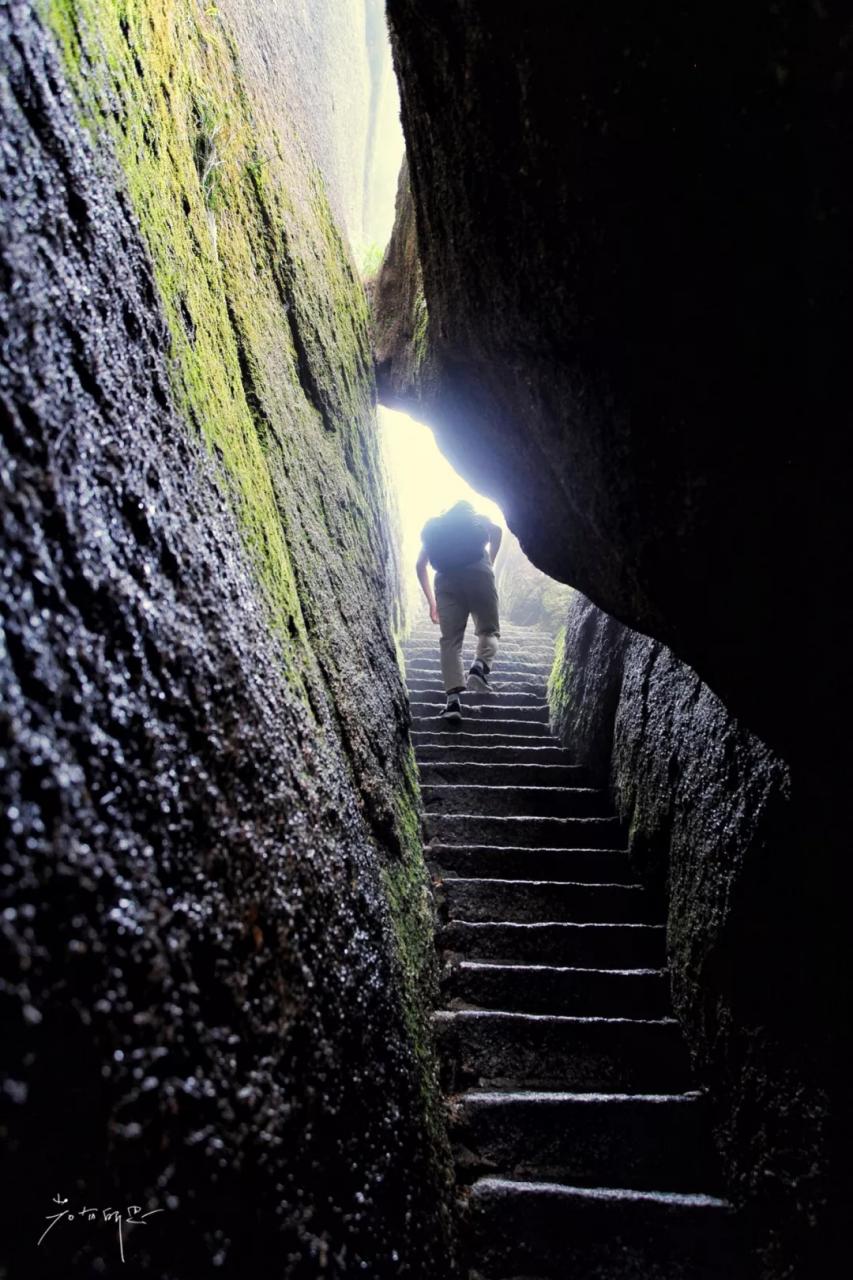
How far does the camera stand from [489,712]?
5812mm

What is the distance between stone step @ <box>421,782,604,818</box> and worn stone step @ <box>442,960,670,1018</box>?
48.8 inches

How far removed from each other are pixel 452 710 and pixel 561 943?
255cm

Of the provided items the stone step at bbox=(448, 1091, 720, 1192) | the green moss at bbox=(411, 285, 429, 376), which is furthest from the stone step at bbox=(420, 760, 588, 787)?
the green moss at bbox=(411, 285, 429, 376)

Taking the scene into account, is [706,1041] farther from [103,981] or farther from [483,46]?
[483,46]

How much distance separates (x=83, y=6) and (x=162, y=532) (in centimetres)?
111

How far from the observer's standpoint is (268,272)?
9.61 feet

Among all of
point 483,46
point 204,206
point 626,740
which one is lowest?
point 626,740

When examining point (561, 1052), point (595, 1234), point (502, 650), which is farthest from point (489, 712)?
point (595, 1234)

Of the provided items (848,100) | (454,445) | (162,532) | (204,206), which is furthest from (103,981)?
(454,445)

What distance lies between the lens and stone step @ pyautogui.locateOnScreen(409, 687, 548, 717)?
602 centimetres

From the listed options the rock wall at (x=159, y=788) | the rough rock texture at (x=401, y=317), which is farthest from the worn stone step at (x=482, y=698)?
the rock wall at (x=159, y=788)

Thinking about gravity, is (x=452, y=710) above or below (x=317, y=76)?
below

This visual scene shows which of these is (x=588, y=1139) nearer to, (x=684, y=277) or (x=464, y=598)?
(x=684, y=277)

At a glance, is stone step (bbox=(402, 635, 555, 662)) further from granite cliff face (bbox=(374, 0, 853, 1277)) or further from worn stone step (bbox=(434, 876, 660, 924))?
granite cliff face (bbox=(374, 0, 853, 1277))
